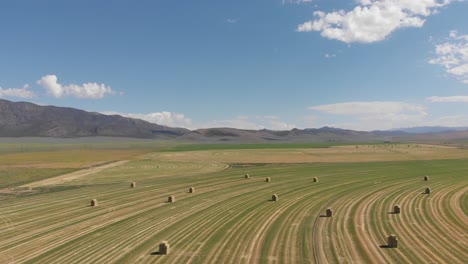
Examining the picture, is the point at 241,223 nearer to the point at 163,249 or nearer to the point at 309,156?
the point at 163,249

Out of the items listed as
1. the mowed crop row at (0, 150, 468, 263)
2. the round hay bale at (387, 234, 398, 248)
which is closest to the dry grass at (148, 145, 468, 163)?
the mowed crop row at (0, 150, 468, 263)

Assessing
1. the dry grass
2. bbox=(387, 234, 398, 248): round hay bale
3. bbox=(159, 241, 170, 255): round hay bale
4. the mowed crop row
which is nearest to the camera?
the mowed crop row

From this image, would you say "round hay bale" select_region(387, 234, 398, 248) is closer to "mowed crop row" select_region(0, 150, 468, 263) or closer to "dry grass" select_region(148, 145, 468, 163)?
"mowed crop row" select_region(0, 150, 468, 263)

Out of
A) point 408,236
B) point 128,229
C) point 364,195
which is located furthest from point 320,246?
point 364,195

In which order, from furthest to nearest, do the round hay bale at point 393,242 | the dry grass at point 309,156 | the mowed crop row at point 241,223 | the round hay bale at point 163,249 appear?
the dry grass at point 309,156 → the round hay bale at point 393,242 → the round hay bale at point 163,249 → the mowed crop row at point 241,223

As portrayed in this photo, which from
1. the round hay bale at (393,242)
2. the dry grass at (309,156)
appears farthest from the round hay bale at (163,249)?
the dry grass at (309,156)

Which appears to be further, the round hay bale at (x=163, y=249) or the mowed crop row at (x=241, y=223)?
the round hay bale at (x=163, y=249)

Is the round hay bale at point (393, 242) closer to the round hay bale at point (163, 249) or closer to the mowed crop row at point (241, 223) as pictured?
the mowed crop row at point (241, 223)

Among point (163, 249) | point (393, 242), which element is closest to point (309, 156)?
point (393, 242)

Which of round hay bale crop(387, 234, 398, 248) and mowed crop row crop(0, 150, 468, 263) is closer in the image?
mowed crop row crop(0, 150, 468, 263)

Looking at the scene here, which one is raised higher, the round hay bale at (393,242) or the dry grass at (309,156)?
the dry grass at (309,156)
